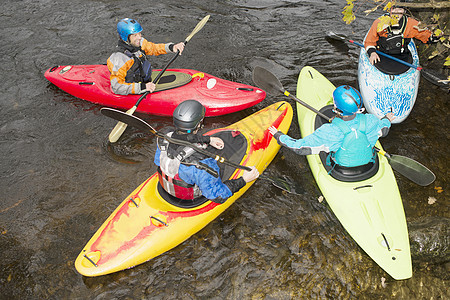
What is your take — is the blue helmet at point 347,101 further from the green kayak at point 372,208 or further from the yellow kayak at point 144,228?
the yellow kayak at point 144,228

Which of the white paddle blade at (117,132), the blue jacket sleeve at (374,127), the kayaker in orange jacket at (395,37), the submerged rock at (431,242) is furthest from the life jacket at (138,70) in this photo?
the submerged rock at (431,242)

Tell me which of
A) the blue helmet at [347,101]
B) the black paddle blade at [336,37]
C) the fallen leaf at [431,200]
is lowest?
the fallen leaf at [431,200]

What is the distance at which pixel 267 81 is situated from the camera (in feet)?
15.8

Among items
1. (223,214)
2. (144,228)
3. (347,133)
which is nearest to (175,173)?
(144,228)

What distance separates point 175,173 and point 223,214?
3.79 ft

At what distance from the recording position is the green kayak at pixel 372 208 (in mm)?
3416

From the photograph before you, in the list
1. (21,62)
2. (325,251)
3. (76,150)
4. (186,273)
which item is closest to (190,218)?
(186,273)

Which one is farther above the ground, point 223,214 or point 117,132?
point 117,132

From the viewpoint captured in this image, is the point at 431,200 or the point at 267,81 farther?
the point at 267,81

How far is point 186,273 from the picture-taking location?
375 centimetres

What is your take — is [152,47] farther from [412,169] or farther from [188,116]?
[412,169]

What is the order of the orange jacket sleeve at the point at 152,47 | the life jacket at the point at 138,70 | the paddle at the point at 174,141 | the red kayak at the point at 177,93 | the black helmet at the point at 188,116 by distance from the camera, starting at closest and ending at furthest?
the black helmet at the point at 188,116, the paddle at the point at 174,141, the life jacket at the point at 138,70, the red kayak at the point at 177,93, the orange jacket sleeve at the point at 152,47

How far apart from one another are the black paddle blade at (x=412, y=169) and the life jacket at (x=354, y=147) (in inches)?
9.9

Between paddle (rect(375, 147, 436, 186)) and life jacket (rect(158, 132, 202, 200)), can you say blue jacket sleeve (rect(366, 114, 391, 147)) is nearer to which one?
paddle (rect(375, 147, 436, 186))
